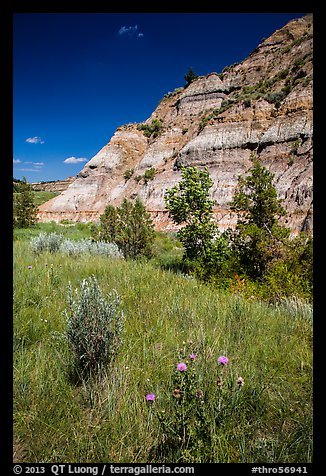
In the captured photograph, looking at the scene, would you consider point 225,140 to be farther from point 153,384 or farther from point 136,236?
point 153,384

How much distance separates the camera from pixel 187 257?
23.5ft

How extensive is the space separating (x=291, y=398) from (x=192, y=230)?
5218 mm

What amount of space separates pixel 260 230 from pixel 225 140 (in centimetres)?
2315

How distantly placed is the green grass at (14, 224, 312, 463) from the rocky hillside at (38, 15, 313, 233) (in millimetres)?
12516

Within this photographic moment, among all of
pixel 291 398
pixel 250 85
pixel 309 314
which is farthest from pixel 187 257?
pixel 250 85

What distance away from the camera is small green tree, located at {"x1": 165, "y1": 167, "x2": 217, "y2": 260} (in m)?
6.83

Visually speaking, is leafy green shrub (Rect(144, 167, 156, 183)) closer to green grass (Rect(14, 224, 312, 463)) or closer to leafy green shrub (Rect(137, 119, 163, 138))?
leafy green shrub (Rect(137, 119, 163, 138))

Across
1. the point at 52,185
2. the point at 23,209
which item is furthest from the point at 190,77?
the point at 52,185

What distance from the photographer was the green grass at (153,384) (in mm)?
1418

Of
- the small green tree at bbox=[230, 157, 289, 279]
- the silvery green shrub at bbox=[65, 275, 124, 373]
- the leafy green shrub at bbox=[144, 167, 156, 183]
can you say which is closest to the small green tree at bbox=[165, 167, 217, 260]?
the small green tree at bbox=[230, 157, 289, 279]

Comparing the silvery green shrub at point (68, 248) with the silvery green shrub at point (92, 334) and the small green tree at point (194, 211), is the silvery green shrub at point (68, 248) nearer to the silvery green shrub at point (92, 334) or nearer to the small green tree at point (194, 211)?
the small green tree at point (194, 211)

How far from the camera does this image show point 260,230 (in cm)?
608

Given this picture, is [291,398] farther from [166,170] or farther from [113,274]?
[166,170]

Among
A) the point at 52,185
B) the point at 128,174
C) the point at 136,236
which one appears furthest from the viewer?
the point at 52,185
